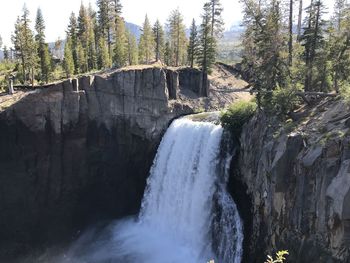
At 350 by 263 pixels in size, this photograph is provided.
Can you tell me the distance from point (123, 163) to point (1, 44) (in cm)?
7369

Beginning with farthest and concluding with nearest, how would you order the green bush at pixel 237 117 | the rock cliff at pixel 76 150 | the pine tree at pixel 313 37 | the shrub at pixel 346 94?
the rock cliff at pixel 76 150 → the green bush at pixel 237 117 → the pine tree at pixel 313 37 → the shrub at pixel 346 94

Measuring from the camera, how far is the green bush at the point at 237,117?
33688mm

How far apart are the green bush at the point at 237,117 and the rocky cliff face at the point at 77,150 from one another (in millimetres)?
10414

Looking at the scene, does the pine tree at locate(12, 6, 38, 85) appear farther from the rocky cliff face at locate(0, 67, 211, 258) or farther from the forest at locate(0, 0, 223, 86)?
the rocky cliff face at locate(0, 67, 211, 258)

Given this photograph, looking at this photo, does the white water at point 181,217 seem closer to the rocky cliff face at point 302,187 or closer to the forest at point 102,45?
the rocky cliff face at point 302,187

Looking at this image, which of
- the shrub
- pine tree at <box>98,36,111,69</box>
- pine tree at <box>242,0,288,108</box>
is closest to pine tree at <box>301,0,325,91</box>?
pine tree at <box>242,0,288,108</box>

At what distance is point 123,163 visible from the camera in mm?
43125

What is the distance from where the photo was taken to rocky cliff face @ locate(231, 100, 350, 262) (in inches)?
760

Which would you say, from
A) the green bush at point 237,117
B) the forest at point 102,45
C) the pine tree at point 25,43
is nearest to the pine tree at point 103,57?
the forest at point 102,45

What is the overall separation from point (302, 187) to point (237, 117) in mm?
13021

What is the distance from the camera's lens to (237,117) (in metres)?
34.2

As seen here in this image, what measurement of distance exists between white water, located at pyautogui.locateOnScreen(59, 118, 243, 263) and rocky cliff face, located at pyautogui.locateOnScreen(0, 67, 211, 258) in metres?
2.90

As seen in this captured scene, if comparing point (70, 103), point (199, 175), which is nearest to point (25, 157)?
point (70, 103)

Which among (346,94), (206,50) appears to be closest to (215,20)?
(206,50)
